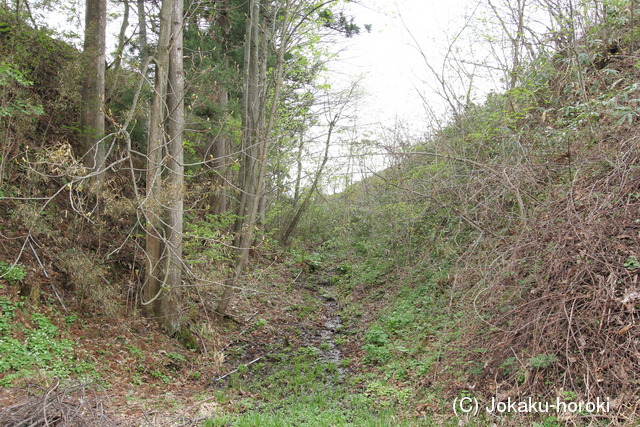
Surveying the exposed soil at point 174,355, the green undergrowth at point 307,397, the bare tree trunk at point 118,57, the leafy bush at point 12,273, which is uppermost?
the bare tree trunk at point 118,57

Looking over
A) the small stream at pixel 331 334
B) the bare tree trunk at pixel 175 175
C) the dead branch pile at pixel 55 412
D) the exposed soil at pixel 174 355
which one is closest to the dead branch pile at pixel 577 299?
the small stream at pixel 331 334

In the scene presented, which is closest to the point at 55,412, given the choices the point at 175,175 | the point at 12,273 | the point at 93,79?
the point at 12,273

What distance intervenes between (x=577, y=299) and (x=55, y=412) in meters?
5.43

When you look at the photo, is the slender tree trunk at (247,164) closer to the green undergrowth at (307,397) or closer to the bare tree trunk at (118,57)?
the green undergrowth at (307,397)

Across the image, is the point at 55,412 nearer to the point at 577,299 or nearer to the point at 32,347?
the point at 32,347

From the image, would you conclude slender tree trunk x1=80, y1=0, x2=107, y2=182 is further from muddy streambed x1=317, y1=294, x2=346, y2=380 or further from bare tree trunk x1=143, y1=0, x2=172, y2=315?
muddy streambed x1=317, y1=294, x2=346, y2=380

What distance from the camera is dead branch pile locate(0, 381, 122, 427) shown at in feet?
12.2

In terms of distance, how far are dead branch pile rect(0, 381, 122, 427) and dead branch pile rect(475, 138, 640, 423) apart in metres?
4.24

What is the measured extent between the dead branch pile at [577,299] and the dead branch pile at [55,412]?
424cm

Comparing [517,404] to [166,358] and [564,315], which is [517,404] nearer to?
[564,315]

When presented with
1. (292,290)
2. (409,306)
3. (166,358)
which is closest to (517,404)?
(409,306)

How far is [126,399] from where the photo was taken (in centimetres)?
524

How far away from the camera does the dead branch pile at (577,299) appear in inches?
159

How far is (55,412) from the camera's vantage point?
3.83 meters
